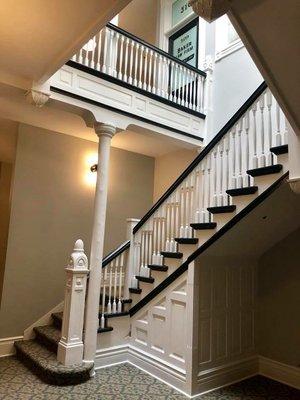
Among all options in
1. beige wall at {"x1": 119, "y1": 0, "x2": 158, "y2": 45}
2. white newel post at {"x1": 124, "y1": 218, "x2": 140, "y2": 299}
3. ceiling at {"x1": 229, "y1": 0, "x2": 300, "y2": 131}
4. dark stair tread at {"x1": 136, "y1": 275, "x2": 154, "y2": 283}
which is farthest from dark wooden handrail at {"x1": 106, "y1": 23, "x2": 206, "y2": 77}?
dark stair tread at {"x1": 136, "y1": 275, "x2": 154, "y2": 283}

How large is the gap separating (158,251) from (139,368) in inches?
57.9

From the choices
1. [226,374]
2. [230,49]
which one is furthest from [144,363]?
[230,49]

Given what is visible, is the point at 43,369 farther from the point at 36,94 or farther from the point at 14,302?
the point at 36,94

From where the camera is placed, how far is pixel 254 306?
4.07 metres

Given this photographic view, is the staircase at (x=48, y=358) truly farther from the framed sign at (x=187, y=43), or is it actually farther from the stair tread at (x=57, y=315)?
the framed sign at (x=187, y=43)

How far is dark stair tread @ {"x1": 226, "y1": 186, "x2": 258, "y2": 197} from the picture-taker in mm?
2822

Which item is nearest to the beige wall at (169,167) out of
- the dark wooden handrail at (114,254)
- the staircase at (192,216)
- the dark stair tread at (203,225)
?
the staircase at (192,216)

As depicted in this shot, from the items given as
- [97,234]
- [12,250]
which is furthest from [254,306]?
[12,250]

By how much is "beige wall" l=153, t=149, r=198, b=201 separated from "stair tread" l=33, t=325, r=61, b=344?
2957 millimetres

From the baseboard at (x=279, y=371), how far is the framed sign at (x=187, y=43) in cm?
491

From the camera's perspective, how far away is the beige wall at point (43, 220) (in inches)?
175

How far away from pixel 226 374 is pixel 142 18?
7.09 metres

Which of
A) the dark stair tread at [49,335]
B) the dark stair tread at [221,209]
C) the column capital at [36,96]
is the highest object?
the column capital at [36,96]

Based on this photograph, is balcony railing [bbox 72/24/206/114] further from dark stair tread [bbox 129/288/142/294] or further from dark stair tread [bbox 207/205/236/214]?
dark stair tread [bbox 129/288/142/294]
